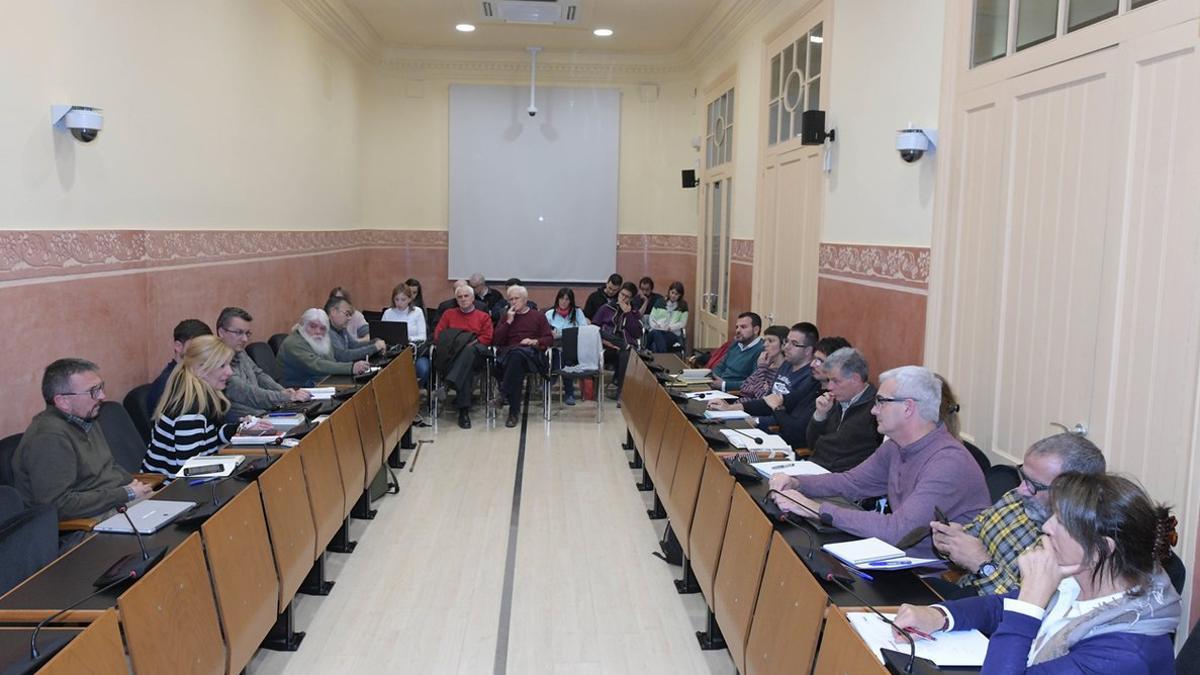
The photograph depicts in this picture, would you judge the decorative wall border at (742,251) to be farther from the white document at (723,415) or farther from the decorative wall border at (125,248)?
the decorative wall border at (125,248)

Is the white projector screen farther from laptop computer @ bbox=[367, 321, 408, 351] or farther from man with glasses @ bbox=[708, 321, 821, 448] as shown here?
man with glasses @ bbox=[708, 321, 821, 448]

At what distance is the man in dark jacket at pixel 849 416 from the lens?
13.6ft

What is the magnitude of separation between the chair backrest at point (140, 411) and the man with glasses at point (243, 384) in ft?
1.36

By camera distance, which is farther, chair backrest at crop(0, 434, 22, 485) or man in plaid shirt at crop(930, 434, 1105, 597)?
chair backrest at crop(0, 434, 22, 485)

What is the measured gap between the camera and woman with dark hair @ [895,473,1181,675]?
1789 mm

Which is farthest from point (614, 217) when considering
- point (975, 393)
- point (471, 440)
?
point (975, 393)

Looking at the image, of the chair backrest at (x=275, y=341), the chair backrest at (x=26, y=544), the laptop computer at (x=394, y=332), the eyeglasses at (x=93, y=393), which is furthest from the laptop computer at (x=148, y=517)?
the laptop computer at (x=394, y=332)

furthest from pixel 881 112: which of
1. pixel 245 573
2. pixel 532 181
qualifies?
pixel 532 181

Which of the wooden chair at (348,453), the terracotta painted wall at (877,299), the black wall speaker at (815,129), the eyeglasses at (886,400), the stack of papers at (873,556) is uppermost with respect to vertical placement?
the black wall speaker at (815,129)

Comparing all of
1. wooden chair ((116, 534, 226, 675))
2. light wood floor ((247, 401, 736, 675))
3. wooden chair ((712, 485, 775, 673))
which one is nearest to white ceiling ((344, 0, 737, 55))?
light wood floor ((247, 401, 736, 675))

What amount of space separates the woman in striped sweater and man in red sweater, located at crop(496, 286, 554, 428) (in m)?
4.13

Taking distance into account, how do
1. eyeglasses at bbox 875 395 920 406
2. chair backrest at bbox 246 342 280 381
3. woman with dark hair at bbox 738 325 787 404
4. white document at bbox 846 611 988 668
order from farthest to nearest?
chair backrest at bbox 246 342 280 381 → woman with dark hair at bbox 738 325 787 404 → eyeglasses at bbox 875 395 920 406 → white document at bbox 846 611 988 668

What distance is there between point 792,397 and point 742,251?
3351mm

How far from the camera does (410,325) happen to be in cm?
881
